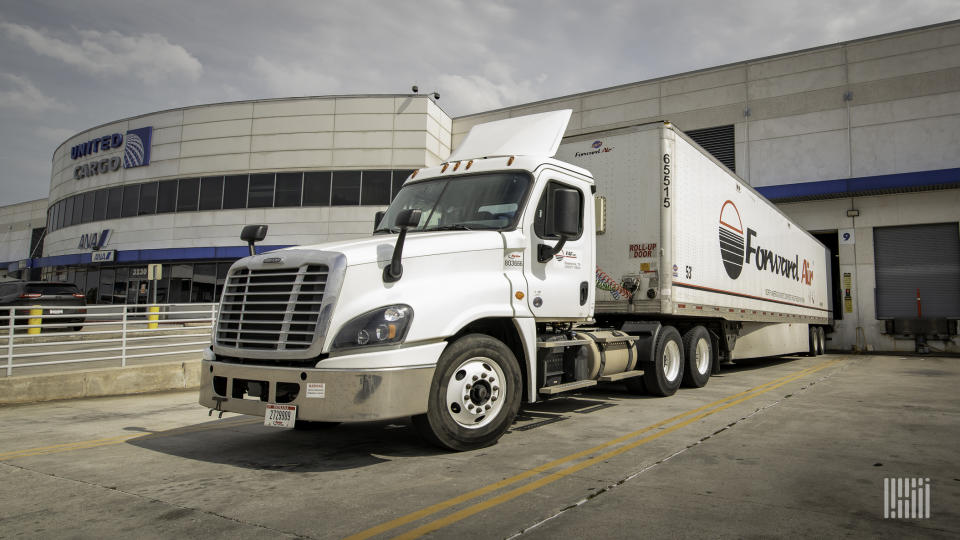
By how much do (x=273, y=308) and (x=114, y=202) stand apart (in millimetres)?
34544

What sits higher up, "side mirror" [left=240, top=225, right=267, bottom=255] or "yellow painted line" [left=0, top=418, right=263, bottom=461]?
"side mirror" [left=240, top=225, right=267, bottom=255]

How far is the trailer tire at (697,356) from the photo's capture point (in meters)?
9.66

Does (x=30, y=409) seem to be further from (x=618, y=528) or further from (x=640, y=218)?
(x=640, y=218)

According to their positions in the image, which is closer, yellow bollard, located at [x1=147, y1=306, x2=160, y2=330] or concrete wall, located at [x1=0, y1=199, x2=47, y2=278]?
yellow bollard, located at [x1=147, y1=306, x2=160, y2=330]

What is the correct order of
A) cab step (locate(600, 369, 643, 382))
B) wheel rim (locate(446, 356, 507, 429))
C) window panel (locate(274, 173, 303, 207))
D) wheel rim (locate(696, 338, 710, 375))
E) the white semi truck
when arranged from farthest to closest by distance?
window panel (locate(274, 173, 303, 207)) → wheel rim (locate(696, 338, 710, 375)) → cab step (locate(600, 369, 643, 382)) → wheel rim (locate(446, 356, 507, 429)) → the white semi truck

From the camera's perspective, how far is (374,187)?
95.6ft

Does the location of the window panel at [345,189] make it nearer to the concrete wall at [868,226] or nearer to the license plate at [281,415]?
the concrete wall at [868,226]

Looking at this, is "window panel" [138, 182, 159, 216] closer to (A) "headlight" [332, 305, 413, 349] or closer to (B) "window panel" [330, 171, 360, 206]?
(B) "window panel" [330, 171, 360, 206]

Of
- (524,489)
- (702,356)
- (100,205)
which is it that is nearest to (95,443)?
(524,489)

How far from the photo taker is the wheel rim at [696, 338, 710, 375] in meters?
10.1

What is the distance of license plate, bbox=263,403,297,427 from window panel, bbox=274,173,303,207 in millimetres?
26395

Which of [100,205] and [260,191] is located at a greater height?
[260,191]

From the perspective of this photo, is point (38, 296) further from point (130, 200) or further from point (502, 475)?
point (502, 475)

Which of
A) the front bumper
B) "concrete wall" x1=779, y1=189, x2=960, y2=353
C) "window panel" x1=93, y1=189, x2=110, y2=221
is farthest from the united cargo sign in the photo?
"concrete wall" x1=779, y1=189, x2=960, y2=353
